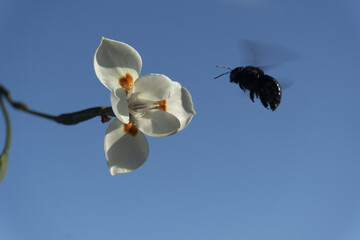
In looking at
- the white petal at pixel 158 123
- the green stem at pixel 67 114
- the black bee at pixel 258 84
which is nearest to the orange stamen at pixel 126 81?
the white petal at pixel 158 123

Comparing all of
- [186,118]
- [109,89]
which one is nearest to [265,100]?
[186,118]

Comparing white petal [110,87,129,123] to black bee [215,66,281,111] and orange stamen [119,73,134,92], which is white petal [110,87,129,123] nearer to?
orange stamen [119,73,134,92]

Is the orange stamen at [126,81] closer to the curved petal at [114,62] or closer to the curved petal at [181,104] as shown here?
the curved petal at [114,62]

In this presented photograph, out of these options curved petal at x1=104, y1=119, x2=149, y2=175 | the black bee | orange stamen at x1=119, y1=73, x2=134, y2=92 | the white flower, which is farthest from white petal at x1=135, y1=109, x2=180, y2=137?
the black bee

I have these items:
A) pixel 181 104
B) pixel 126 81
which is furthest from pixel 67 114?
pixel 181 104

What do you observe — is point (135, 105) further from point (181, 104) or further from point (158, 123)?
point (181, 104)

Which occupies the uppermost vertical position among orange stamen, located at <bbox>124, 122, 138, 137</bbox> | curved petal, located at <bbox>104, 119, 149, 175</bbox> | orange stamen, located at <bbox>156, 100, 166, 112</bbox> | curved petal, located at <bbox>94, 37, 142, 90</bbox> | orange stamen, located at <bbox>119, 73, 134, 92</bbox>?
curved petal, located at <bbox>94, 37, 142, 90</bbox>

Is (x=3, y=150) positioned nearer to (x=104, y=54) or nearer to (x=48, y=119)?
(x=48, y=119)
